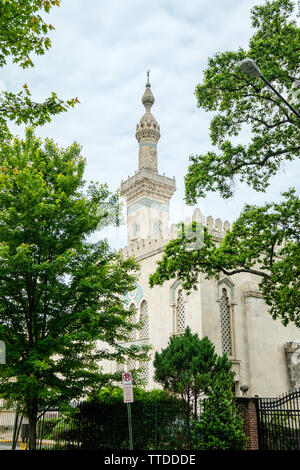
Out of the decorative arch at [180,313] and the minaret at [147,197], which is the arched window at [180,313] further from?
the minaret at [147,197]

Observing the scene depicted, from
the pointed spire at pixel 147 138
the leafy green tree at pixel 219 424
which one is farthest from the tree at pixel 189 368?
the pointed spire at pixel 147 138

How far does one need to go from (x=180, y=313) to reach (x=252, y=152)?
34.4ft

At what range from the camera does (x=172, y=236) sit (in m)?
23.8

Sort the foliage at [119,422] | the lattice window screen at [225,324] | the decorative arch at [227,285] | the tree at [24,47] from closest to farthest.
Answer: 1. the tree at [24,47]
2. the foliage at [119,422]
3. the lattice window screen at [225,324]
4. the decorative arch at [227,285]

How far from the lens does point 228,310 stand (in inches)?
880

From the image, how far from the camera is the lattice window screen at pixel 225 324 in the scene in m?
21.6

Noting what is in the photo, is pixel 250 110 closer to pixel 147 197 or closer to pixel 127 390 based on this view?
pixel 127 390

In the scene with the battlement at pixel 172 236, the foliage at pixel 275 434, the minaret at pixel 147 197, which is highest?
the minaret at pixel 147 197

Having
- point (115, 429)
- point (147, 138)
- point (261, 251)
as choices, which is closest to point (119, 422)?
point (115, 429)

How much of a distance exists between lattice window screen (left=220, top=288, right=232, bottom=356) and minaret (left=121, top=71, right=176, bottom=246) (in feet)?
41.0

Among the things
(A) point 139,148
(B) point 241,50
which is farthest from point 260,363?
(A) point 139,148

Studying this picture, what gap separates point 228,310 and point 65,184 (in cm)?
1263

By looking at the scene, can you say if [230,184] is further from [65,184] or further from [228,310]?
[228,310]

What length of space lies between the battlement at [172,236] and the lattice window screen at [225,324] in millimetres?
3282
